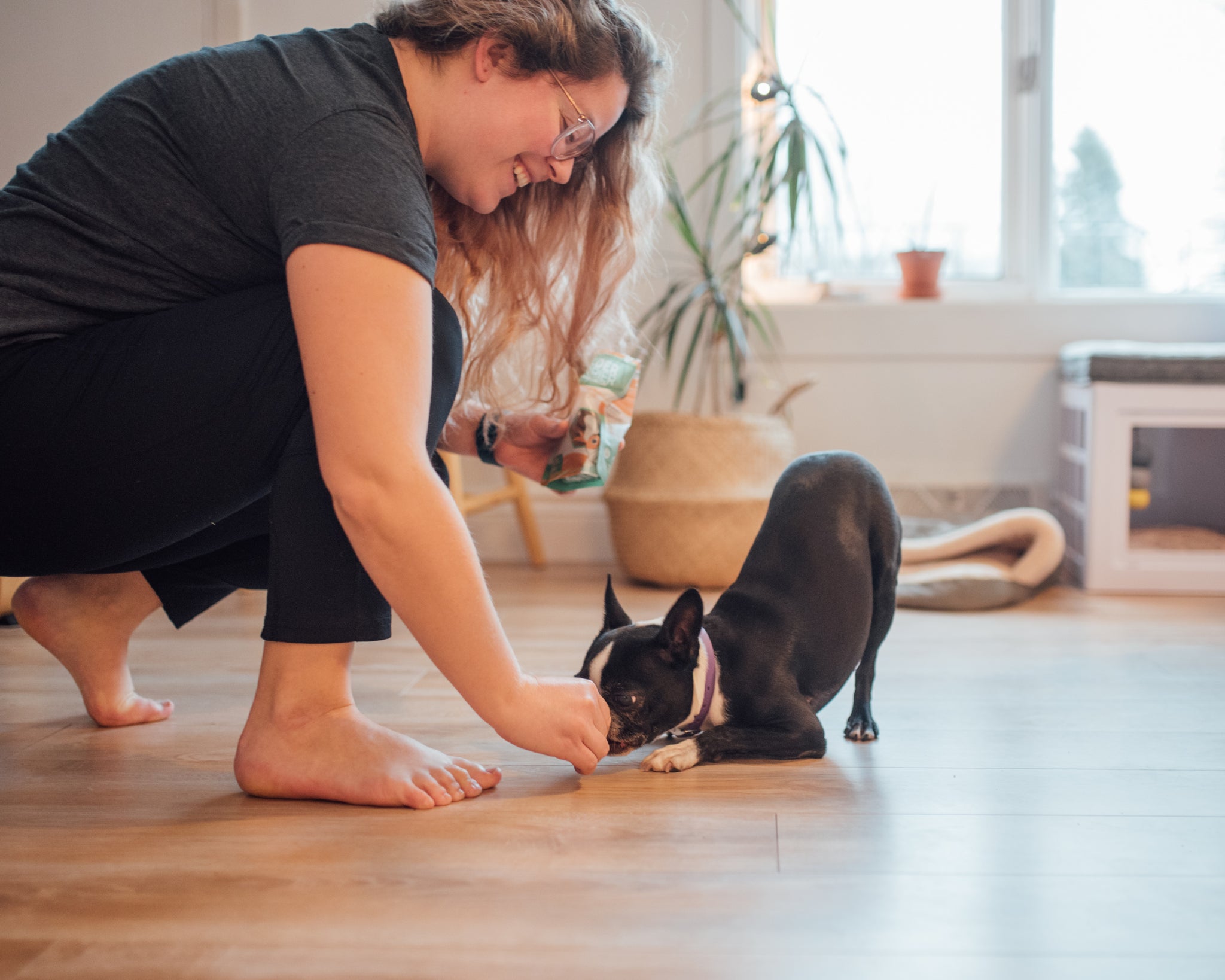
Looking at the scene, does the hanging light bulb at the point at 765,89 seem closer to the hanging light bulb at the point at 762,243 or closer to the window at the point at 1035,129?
the hanging light bulb at the point at 762,243

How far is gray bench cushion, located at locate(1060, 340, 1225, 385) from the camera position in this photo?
8.05 feet

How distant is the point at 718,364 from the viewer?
10.1 feet

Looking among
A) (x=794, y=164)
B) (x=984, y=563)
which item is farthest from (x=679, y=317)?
(x=984, y=563)

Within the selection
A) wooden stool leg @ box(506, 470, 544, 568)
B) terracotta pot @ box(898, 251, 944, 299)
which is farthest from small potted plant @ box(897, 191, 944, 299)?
wooden stool leg @ box(506, 470, 544, 568)

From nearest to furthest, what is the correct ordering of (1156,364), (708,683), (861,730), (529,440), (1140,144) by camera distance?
(708,683)
(861,730)
(529,440)
(1156,364)
(1140,144)

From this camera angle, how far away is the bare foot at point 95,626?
4.62ft

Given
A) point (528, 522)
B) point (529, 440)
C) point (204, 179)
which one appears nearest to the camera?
point (204, 179)

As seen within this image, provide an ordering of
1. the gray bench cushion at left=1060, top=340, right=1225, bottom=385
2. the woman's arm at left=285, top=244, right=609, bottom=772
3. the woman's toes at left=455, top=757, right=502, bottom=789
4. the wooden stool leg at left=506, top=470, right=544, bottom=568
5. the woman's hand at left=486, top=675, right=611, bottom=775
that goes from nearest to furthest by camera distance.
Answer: the woman's arm at left=285, top=244, right=609, bottom=772 → the woman's hand at left=486, top=675, right=611, bottom=775 → the woman's toes at left=455, top=757, right=502, bottom=789 → the gray bench cushion at left=1060, top=340, right=1225, bottom=385 → the wooden stool leg at left=506, top=470, right=544, bottom=568

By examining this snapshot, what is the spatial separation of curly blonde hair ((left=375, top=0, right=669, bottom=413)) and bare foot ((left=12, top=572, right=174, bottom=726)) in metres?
0.52

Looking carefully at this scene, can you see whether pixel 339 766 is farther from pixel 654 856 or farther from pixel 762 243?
pixel 762 243

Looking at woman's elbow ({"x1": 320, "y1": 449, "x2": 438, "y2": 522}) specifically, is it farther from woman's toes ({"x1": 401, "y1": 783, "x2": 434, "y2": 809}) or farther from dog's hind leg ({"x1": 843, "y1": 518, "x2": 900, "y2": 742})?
dog's hind leg ({"x1": 843, "y1": 518, "x2": 900, "y2": 742})

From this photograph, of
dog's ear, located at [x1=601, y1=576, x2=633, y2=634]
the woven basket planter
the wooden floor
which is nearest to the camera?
the wooden floor

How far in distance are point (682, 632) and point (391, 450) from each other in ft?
1.46

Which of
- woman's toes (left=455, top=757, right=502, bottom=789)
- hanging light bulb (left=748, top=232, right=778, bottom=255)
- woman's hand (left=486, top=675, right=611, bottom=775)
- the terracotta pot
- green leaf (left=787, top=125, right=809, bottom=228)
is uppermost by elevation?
green leaf (left=787, top=125, right=809, bottom=228)
